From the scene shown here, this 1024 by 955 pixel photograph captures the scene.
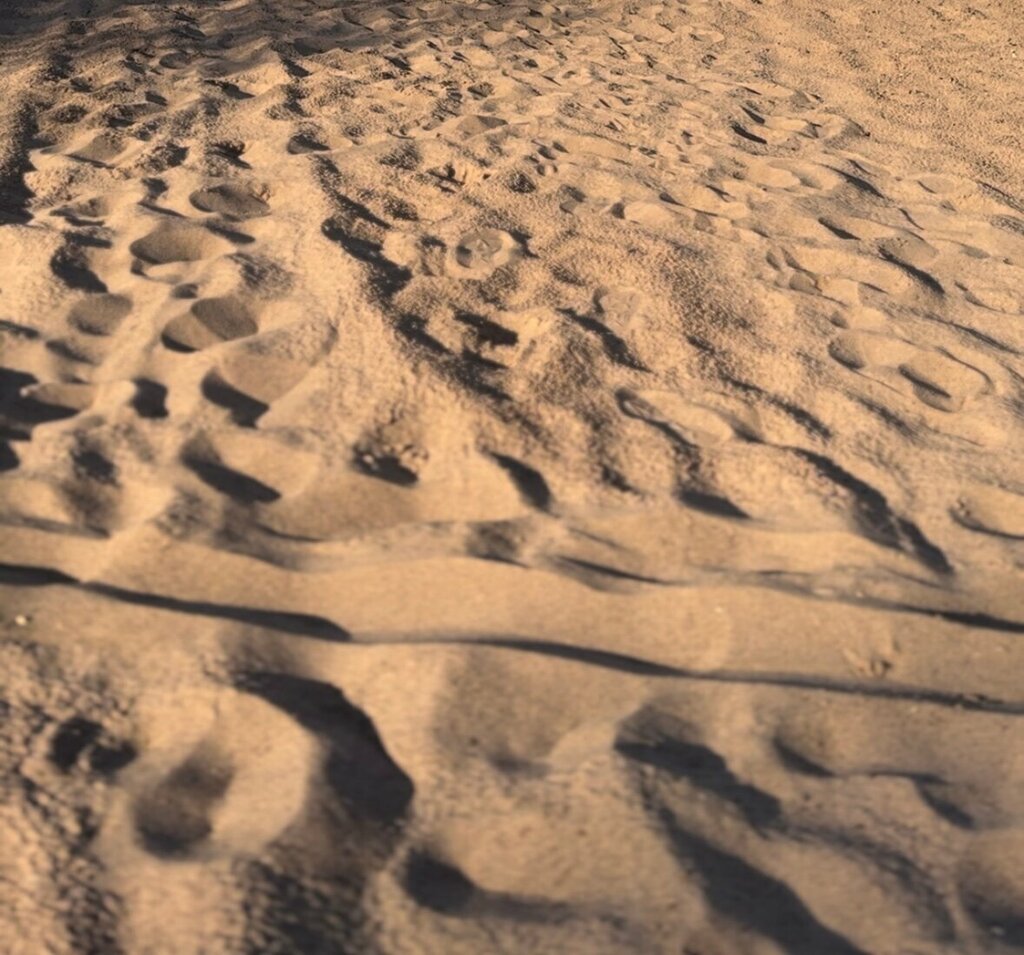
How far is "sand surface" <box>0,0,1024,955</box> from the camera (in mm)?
1757

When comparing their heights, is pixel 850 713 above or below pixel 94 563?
above

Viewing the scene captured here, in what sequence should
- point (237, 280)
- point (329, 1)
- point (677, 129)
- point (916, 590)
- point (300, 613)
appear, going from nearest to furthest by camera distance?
point (300, 613), point (916, 590), point (237, 280), point (677, 129), point (329, 1)

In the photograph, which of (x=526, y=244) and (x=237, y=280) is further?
(x=526, y=244)

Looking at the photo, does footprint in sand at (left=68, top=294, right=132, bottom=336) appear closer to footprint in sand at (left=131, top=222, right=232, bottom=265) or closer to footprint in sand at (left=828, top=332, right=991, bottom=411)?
footprint in sand at (left=131, top=222, right=232, bottom=265)

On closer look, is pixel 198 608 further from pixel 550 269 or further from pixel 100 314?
pixel 550 269

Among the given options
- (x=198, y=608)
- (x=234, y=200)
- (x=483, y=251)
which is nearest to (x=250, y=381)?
(x=198, y=608)

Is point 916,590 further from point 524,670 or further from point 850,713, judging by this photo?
point 524,670

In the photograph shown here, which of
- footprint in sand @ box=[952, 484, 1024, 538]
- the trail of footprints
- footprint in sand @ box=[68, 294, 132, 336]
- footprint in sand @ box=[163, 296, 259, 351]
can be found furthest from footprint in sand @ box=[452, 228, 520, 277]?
footprint in sand @ box=[952, 484, 1024, 538]

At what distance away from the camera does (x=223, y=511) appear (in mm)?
2436

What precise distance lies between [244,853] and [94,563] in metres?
0.77

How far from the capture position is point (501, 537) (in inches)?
95.0

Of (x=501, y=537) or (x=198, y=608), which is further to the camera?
(x=501, y=537)

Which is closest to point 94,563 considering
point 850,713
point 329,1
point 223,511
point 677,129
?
point 223,511

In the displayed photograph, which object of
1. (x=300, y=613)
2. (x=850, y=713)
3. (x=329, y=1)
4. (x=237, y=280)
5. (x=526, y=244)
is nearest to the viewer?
(x=850, y=713)
